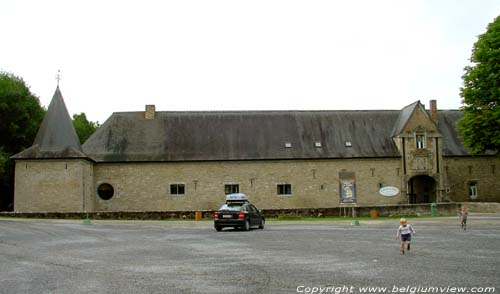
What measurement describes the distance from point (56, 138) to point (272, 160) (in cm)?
1524

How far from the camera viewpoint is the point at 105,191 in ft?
130

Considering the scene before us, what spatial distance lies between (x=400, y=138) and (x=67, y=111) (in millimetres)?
24510

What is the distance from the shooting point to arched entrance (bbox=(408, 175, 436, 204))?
4356 cm

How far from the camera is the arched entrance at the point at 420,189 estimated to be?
143 feet

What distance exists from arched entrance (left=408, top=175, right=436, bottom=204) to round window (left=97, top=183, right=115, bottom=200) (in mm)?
22723

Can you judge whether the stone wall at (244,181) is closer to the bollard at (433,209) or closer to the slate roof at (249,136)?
the slate roof at (249,136)

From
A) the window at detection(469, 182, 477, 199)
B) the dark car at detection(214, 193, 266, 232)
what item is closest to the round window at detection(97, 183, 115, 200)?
the dark car at detection(214, 193, 266, 232)

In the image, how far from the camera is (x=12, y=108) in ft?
143

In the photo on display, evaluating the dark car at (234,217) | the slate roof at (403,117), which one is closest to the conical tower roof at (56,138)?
the dark car at (234,217)

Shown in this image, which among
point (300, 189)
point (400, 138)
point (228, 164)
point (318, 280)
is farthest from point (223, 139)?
point (318, 280)

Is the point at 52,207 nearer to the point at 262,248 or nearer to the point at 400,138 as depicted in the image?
the point at 262,248

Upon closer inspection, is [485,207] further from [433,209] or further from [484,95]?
Answer: [484,95]

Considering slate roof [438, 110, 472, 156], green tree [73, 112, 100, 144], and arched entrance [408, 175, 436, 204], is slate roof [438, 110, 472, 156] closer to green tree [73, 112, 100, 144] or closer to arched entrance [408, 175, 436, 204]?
arched entrance [408, 175, 436, 204]

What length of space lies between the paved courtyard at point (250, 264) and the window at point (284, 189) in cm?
2069
